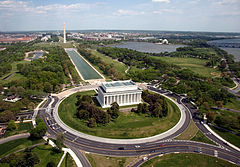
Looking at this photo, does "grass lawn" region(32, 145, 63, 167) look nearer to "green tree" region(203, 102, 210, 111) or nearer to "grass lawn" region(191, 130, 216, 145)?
"grass lawn" region(191, 130, 216, 145)

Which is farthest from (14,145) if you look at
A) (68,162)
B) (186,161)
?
(186,161)

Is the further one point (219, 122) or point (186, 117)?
point (186, 117)

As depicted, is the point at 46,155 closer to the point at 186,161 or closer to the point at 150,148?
the point at 150,148

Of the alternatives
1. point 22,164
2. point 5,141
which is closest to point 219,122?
point 22,164

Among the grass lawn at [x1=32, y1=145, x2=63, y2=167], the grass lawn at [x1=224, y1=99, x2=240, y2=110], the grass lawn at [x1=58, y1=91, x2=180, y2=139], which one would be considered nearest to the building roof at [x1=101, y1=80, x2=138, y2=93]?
the grass lawn at [x1=58, y1=91, x2=180, y2=139]

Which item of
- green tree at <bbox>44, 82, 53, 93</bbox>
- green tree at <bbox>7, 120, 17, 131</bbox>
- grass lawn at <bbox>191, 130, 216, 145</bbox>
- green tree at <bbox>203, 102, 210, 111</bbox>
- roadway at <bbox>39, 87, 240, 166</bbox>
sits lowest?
roadway at <bbox>39, 87, 240, 166</bbox>

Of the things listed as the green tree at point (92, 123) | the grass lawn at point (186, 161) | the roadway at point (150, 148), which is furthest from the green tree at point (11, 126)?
the grass lawn at point (186, 161)

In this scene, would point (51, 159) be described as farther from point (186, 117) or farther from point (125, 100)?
point (186, 117)
